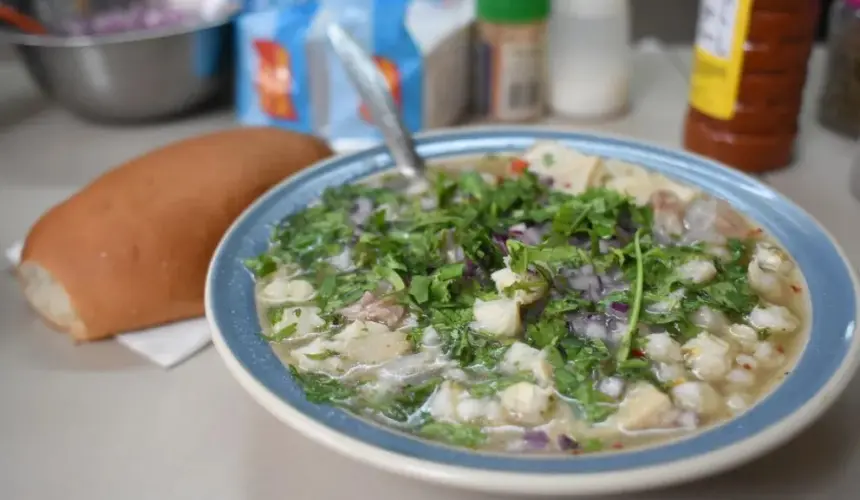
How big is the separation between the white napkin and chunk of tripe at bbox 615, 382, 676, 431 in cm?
41

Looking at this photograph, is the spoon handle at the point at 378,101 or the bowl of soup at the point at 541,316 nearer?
the bowl of soup at the point at 541,316

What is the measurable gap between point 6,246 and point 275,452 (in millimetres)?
483

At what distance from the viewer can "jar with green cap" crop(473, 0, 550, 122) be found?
112cm

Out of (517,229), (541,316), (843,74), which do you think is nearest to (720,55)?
(843,74)

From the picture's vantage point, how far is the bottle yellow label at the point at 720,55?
0.98 meters

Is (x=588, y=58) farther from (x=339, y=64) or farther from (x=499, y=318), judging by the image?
(x=499, y=318)

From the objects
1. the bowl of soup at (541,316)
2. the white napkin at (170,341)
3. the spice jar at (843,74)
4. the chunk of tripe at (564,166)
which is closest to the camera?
the bowl of soup at (541,316)

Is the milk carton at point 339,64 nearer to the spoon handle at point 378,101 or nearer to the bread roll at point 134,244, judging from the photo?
the spoon handle at point 378,101

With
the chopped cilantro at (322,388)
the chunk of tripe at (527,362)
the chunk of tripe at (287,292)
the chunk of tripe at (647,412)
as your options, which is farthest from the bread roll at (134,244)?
the chunk of tripe at (647,412)

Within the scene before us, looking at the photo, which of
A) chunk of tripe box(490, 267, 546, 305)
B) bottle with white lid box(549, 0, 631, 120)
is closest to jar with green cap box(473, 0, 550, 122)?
bottle with white lid box(549, 0, 631, 120)

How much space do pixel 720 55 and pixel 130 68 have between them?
0.77 metres

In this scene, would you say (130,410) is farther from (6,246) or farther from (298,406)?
(6,246)

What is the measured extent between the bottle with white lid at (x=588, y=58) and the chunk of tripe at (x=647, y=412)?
2.39 feet

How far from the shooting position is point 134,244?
31.2 inches
